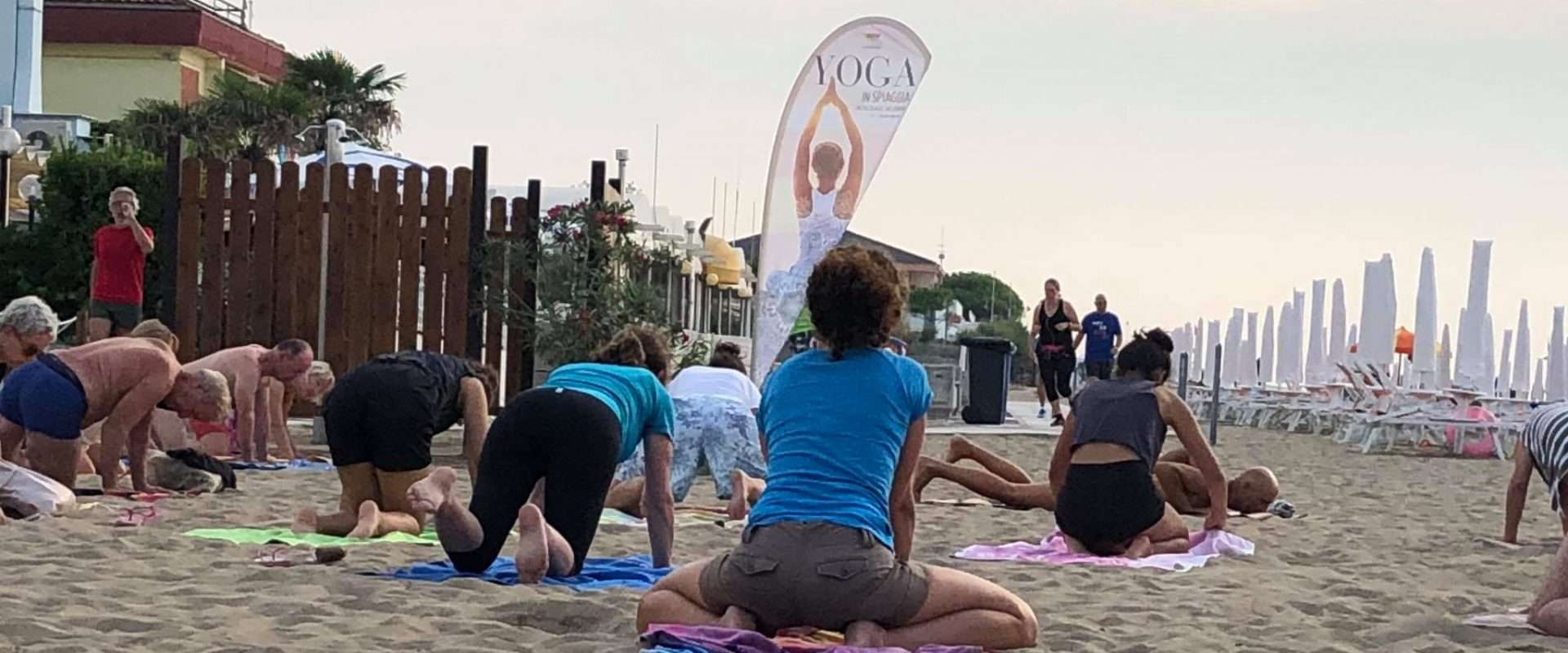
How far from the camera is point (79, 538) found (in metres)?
7.06

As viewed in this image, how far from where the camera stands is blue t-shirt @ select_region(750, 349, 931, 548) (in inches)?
183

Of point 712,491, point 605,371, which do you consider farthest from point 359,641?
point 712,491

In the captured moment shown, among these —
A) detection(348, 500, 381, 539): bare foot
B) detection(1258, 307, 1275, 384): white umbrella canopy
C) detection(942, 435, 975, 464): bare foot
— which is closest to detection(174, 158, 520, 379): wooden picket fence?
detection(942, 435, 975, 464): bare foot

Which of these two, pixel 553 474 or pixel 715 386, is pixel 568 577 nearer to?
pixel 553 474

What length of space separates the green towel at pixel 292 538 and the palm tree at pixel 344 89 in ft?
96.9

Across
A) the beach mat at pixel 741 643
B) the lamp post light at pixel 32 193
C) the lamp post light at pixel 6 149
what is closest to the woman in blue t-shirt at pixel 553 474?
the beach mat at pixel 741 643

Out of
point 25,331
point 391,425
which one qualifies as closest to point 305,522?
point 391,425

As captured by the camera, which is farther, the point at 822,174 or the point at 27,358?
the point at 822,174

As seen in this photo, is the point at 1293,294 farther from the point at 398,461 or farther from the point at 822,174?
the point at 398,461

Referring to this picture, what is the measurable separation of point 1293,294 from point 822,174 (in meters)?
15.9

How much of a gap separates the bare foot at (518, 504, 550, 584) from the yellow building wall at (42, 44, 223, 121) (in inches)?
1467

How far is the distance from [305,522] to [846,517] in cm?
342

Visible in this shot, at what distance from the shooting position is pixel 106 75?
4144 centimetres

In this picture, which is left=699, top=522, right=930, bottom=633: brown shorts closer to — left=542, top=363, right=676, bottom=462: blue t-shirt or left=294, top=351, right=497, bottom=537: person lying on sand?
left=542, top=363, right=676, bottom=462: blue t-shirt
